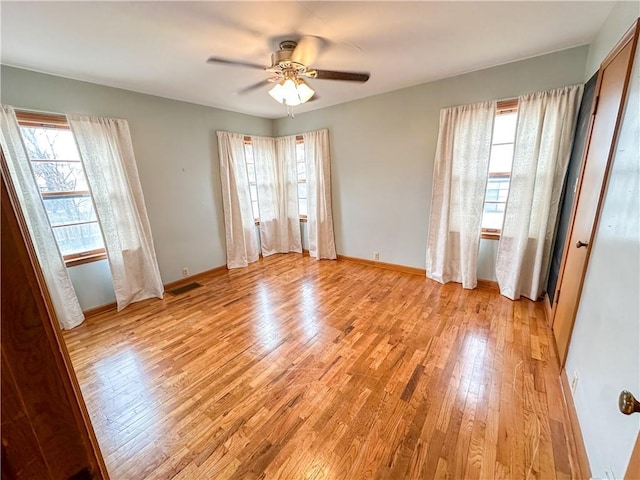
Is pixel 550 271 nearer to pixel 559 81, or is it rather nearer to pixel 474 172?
pixel 474 172

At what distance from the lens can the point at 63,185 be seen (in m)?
2.63

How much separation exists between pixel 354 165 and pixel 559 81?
234cm

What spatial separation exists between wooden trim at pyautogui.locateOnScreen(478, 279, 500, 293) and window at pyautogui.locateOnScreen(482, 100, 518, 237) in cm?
58

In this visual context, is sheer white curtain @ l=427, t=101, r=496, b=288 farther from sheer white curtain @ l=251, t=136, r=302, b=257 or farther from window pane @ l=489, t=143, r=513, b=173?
sheer white curtain @ l=251, t=136, r=302, b=257

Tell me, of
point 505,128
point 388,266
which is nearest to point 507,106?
point 505,128

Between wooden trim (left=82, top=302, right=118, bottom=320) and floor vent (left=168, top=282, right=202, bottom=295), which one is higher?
wooden trim (left=82, top=302, right=118, bottom=320)

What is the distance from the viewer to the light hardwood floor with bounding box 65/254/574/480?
134 centimetres

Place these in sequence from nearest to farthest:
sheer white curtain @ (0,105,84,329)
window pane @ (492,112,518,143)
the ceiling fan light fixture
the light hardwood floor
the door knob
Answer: the door knob
the light hardwood floor
the ceiling fan light fixture
sheer white curtain @ (0,105,84,329)
window pane @ (492,112,518,143)

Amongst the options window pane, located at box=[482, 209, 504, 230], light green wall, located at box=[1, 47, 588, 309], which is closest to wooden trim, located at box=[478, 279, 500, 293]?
light green wall, located at box=[1, 47, 588, 309]

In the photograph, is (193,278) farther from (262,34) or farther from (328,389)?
(262,34)

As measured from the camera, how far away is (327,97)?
3.61 meters

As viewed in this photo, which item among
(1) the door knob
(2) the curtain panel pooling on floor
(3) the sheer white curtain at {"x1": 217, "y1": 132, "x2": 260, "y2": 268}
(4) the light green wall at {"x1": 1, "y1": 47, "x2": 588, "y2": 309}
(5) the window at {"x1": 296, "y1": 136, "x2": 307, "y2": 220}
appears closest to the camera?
(1) the door knob

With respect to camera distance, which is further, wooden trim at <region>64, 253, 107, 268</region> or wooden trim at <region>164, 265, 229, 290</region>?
wooden trim at <region>164, 265, 229, 290</region>

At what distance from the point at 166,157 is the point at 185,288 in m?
1.75
